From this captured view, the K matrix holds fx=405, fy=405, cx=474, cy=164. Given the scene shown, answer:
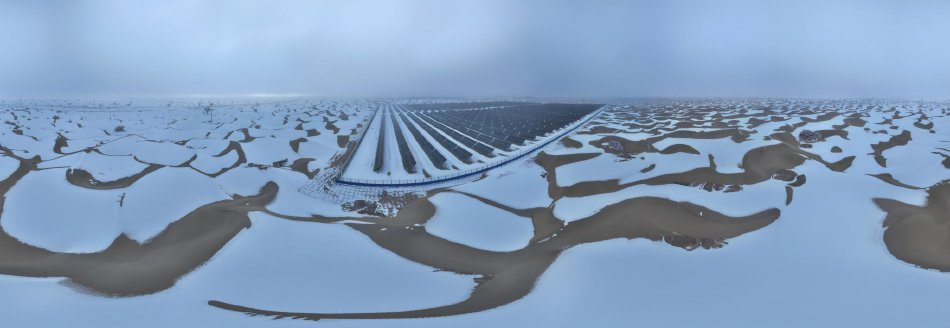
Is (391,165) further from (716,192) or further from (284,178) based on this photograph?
(716,192)

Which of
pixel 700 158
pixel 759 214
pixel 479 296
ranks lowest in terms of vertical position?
pixel 479 296

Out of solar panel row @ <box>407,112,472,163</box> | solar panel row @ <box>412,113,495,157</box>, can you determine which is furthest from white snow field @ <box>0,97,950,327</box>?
solar panel row @ <box>412,113,495,157</box>

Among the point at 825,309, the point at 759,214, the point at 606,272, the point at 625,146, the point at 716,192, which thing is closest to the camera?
the point at 825,309

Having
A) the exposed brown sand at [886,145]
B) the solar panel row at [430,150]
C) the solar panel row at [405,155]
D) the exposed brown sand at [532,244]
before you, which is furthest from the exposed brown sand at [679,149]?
the solar panel row at [405,155]

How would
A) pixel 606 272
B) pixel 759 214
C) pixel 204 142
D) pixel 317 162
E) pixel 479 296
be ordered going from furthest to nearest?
pixel 204 142, pixel 317 162, pixel 759 214, pixel 606 272, pixel 479 296

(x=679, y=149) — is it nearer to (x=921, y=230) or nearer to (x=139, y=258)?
(x=921, y=230)

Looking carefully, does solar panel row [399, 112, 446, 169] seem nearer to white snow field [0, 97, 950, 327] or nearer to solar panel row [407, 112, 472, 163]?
solar panel row [407, 112, 472, 163]

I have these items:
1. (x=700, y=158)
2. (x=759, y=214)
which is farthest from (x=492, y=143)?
(x=759, y=214)
